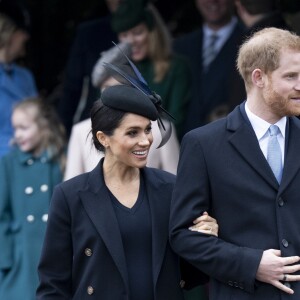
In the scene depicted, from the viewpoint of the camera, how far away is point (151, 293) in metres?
5.54

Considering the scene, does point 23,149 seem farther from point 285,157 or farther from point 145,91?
point 285,157

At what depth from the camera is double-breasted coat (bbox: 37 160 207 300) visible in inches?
218

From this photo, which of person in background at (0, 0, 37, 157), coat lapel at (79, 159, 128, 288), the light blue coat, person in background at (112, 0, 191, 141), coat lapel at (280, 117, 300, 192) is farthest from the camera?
person in background at (0, 0, 37, 157)

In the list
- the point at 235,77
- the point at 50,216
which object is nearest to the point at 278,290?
the point at 50,216

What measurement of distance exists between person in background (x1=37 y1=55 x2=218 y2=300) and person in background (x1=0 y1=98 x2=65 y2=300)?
1996mm

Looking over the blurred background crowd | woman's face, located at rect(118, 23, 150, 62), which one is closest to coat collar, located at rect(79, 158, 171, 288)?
the blurred background crowd

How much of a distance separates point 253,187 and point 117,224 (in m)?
0.64

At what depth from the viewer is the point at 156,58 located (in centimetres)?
826

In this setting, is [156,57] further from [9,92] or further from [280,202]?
[280,202]

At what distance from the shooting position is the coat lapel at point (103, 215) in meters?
5.50

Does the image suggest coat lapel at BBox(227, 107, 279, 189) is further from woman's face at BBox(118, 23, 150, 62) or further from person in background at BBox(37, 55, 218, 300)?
woman's face at BBox(118, 23, 150, 62)

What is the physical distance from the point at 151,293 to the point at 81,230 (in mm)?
415

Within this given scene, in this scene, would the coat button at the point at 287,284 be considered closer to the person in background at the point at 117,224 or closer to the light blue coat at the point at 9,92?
the person in background at the point at 117,224

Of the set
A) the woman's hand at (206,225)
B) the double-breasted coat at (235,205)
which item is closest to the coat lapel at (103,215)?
the double-breasted coat at (235,205)
